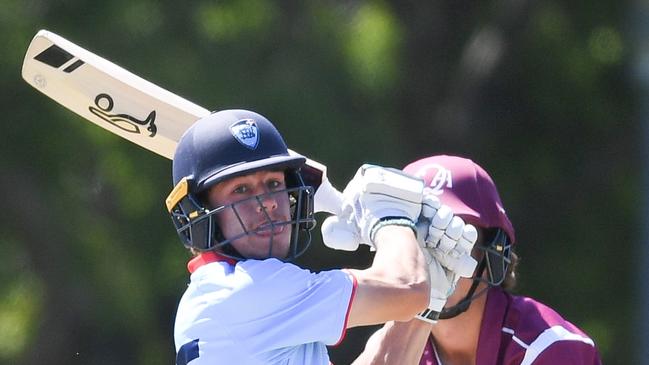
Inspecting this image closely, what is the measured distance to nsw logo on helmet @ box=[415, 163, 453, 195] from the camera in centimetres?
341

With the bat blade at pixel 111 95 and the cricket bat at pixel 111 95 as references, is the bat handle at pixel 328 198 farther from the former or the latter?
the bat blade at pixel 111 95

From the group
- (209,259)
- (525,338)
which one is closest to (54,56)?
(209,259)

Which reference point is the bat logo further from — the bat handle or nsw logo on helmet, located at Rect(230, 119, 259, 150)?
nsw logo on helmet, located at Rect(230, 119, 259, 150)

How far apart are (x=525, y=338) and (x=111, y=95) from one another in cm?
125

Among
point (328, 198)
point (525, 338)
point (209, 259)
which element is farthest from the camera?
point (525, 338)

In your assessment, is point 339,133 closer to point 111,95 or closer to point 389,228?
point 111,95

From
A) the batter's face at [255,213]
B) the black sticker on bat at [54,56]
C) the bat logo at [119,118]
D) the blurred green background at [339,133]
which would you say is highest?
the black sticker on bat at [54,56]

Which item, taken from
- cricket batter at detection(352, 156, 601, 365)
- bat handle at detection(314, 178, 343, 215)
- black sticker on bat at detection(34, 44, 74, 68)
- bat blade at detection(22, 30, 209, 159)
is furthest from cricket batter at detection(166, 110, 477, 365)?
black sticker on bat at detection(34, 44, 74, 68)

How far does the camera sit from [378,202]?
289 centimetres

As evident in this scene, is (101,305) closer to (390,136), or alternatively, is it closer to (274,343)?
(390,136)

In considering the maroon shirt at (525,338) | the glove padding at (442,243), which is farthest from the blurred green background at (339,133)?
the glove padding at (442,243)

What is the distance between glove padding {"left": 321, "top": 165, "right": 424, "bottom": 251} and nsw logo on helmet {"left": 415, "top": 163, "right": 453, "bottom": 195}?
468mm

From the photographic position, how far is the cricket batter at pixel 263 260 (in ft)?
8.59

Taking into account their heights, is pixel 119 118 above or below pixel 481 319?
above
